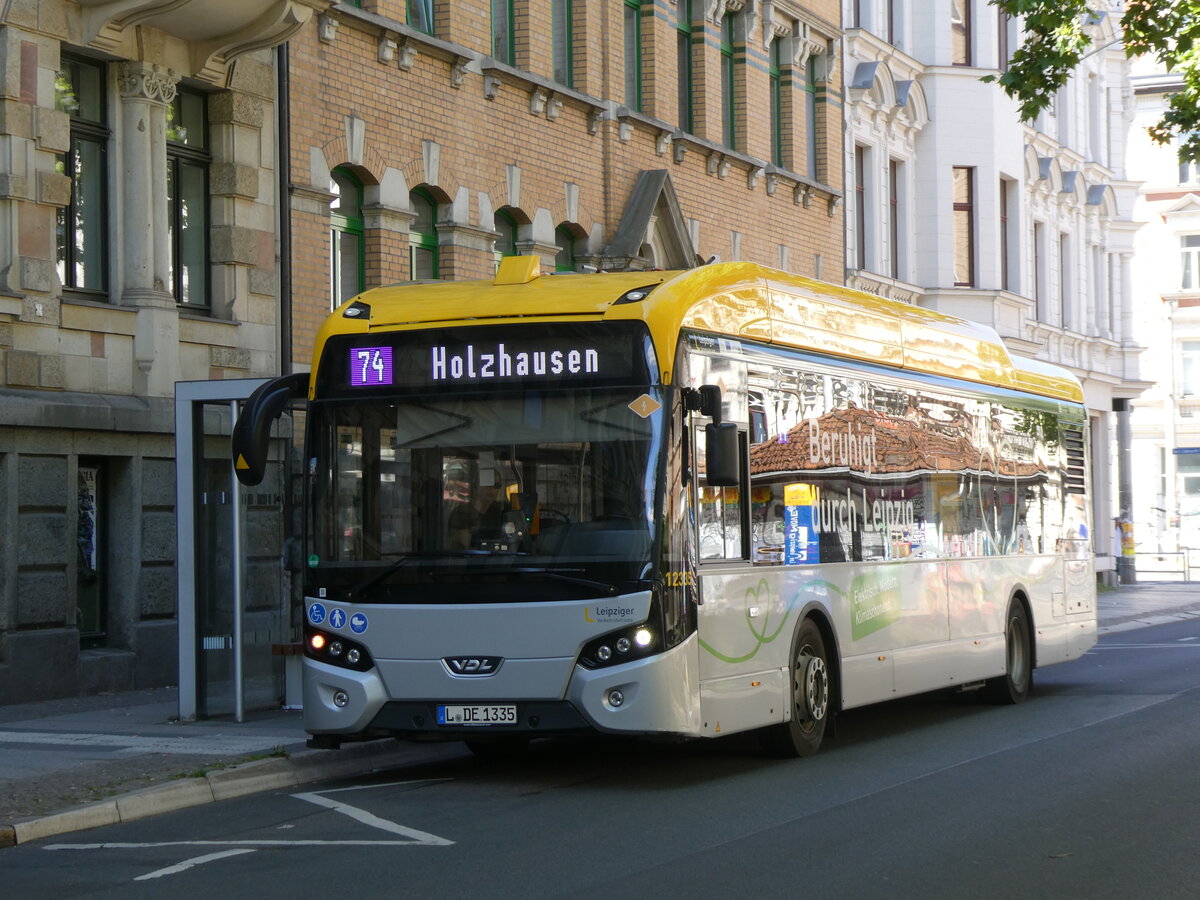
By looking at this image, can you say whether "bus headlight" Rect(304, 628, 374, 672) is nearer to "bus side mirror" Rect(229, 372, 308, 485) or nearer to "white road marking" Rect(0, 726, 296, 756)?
"bus side mirror" Rect(229, 372, 308, 485)

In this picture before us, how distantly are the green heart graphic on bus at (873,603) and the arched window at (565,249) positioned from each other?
11.6m

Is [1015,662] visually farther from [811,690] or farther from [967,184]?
[967,184]

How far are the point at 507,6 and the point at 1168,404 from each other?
158ft

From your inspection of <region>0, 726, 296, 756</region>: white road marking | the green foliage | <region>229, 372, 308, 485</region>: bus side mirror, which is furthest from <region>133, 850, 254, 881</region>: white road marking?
the green foliage

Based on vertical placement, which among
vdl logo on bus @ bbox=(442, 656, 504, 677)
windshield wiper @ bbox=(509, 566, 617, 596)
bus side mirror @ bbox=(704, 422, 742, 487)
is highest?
bus side mirror @ bbox=(704, 422, 742, 487)

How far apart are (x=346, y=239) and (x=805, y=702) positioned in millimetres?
10177

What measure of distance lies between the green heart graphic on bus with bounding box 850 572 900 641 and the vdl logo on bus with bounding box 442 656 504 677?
3408mm

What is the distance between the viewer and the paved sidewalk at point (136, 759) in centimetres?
1029

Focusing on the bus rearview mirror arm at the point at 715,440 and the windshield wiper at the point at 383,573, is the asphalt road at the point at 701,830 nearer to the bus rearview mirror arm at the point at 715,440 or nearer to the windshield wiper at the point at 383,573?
the windshield wiper at the point at 383,573

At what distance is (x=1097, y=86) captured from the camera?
46.5 m

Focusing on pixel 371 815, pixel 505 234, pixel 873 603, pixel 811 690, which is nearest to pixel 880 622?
pixel 873 603

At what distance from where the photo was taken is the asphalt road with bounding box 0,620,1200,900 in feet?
26.7

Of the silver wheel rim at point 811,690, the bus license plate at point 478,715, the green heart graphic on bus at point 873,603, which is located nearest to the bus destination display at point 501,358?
the bus license plate at point 478,715

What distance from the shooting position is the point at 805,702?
1260 cm
